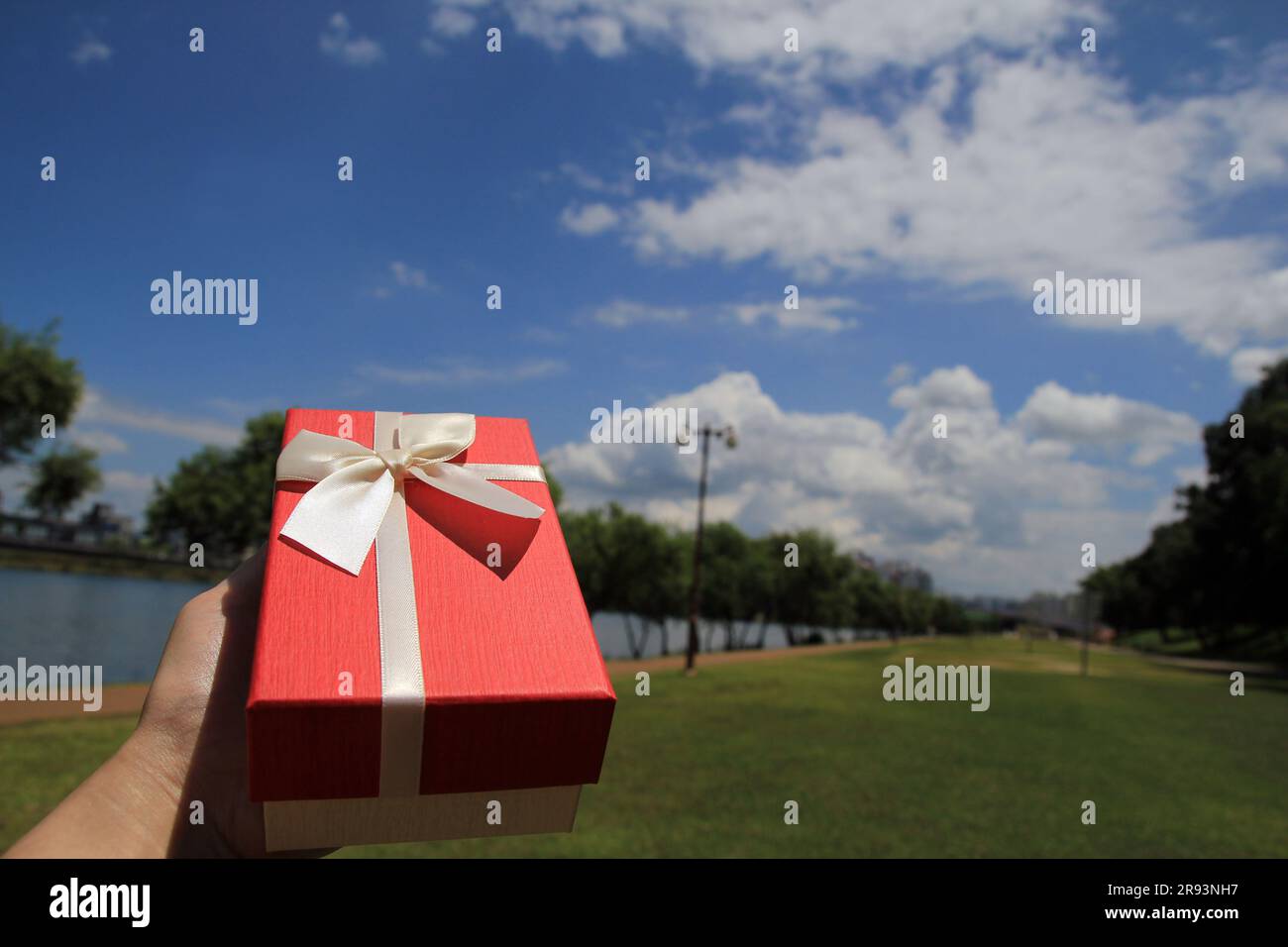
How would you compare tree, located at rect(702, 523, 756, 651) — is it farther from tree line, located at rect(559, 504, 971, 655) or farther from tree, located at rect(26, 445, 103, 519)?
tree, located at rect(26, 445, 103, 519)

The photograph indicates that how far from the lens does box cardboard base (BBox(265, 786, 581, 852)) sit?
1416 mm

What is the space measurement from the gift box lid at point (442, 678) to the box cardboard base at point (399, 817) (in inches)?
2.2

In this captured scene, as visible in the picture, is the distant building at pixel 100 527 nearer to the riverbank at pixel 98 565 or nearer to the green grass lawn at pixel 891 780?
the riverbank at pixel 98 565

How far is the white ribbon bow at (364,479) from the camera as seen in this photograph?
1.58 metres

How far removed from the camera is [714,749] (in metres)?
15.3

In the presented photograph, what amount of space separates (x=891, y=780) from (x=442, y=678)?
520 inches

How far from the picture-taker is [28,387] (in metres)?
32.2

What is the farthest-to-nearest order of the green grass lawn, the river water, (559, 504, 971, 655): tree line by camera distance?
(559, 504, 971, 655): tree line → the river water → the green grass lawn

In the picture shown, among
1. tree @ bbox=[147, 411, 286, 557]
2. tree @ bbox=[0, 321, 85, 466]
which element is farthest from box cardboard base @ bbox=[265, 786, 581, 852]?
tree @ bbox=[147, 411, 286, 557]

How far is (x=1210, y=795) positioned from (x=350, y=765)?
598 inches

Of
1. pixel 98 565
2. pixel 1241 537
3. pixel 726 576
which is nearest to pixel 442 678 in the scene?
pixel 1241 537

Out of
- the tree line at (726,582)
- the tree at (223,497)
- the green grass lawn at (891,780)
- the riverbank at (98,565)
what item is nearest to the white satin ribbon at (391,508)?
the green grass lawn at (891,780)

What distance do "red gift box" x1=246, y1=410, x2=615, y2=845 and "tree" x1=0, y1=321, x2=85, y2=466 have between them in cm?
3766

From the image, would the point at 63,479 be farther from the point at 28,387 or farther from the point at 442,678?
the point at 442,678
